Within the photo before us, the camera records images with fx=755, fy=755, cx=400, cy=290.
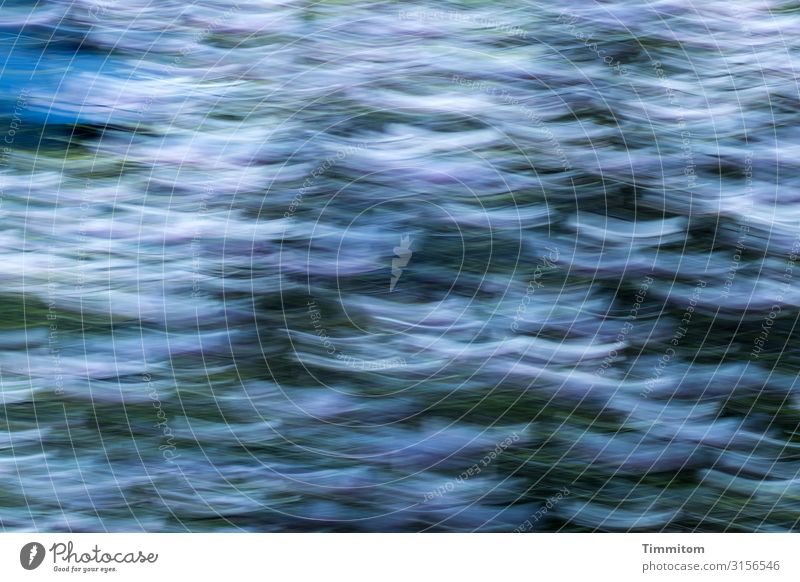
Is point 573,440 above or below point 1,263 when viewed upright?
below

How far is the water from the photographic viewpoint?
2496 mm

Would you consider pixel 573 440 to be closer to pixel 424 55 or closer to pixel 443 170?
pixel 443 170

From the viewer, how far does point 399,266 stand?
8.29ft

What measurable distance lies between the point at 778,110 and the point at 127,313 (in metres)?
2.29

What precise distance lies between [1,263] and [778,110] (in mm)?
2641

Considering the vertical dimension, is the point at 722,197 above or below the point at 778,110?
below

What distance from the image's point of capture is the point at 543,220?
2.54 metres

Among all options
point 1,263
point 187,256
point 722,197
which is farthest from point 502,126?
point 1,263

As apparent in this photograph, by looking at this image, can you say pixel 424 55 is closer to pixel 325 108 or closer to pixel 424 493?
pixel 325 108

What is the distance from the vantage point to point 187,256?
2506 millimetres

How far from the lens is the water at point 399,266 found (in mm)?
2496

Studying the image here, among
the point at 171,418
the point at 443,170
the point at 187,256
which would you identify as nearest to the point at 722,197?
the point at 443,170
